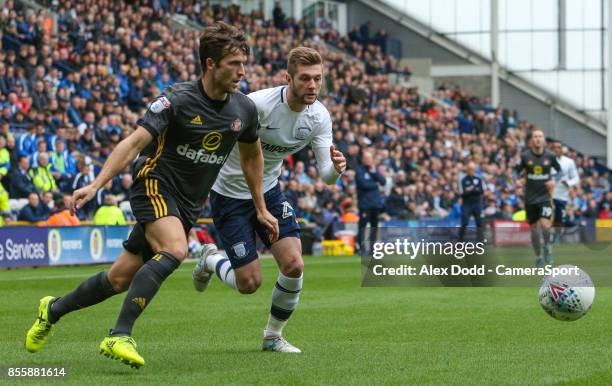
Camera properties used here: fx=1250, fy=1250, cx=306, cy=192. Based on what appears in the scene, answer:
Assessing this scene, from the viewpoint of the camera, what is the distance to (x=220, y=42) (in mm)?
8008

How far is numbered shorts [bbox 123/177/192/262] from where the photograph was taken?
8.04m

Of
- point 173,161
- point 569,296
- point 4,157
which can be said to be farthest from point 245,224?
point 4,157

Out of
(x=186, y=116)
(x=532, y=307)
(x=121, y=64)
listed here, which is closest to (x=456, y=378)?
(x=186, y=116)

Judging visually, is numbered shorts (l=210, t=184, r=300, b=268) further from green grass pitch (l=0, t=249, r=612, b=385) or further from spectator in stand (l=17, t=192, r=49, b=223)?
spectator in stand (l=17, t=192, r=49, b=223)

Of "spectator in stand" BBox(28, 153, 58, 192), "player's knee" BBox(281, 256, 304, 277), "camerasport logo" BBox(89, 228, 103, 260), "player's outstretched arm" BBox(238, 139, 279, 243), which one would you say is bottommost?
"camerasport logo" BBox(89, 228, 103, 260)

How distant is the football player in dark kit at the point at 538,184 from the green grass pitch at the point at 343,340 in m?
5.28

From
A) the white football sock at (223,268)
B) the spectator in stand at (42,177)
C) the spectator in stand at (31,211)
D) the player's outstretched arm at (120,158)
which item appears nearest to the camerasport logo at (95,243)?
the spectator in stand at (31,211)

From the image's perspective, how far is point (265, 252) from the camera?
29.2 m

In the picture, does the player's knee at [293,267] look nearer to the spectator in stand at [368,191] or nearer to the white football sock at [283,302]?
the white football sock at [283,302]

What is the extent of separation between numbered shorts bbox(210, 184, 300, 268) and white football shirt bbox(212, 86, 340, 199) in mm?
71

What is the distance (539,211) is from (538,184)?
0.47 meters

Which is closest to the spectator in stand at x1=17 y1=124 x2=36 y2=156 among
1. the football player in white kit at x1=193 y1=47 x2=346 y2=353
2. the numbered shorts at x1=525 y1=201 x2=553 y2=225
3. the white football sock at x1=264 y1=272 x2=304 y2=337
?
the numbered shorts at x1=525 y1=201 x2=553 y2=225

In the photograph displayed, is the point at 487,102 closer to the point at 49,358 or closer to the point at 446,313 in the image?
the point at 446,313

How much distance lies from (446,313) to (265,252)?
55.4 ft
